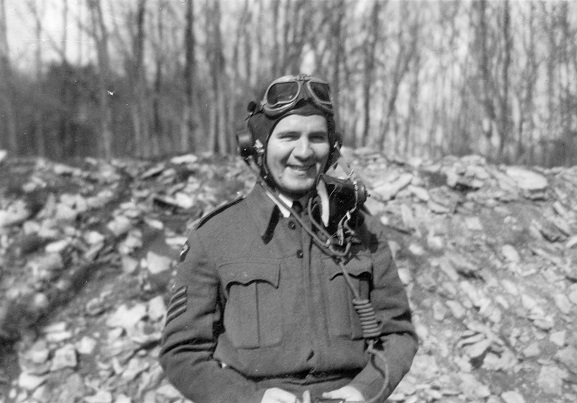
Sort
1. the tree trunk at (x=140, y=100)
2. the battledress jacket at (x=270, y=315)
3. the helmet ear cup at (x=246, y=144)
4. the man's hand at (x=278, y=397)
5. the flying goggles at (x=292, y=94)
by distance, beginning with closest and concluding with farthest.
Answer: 1. the man's hand at (x=278, y=397)
2. the battledress jacket at (x=270, y=315)
3. the flying goggles at (x=292, y=94)
4. the helmet ear cup at (x=246, y=144)
5. the tree trunk at (x=140, y=100)

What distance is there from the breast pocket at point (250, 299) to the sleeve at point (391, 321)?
0.36 metres

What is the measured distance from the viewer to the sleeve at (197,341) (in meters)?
1.80

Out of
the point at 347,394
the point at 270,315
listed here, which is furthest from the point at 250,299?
the point at 347,394

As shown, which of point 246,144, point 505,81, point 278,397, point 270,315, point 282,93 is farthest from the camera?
point 505,81

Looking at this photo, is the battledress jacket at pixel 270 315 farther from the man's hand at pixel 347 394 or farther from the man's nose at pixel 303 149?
the man's nose at pixel 303 149

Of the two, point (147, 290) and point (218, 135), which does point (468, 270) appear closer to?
point (147, 290)

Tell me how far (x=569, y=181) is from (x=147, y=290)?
512cm

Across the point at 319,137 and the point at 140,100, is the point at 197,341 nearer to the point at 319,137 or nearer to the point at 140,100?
the point at 319,137

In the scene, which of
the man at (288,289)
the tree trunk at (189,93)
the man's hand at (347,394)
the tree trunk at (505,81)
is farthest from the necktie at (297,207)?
the tree trunk at (505,81)

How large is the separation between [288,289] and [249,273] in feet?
0.46

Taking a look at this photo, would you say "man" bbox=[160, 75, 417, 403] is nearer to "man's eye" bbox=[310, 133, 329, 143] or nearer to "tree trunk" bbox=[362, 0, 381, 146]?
"man's eye" bbox=[310, 133, 329, 143]

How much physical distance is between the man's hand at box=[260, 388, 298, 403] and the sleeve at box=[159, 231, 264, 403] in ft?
0.17

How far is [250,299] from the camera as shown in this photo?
74.2 inches

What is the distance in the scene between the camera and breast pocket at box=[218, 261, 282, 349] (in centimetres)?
185
